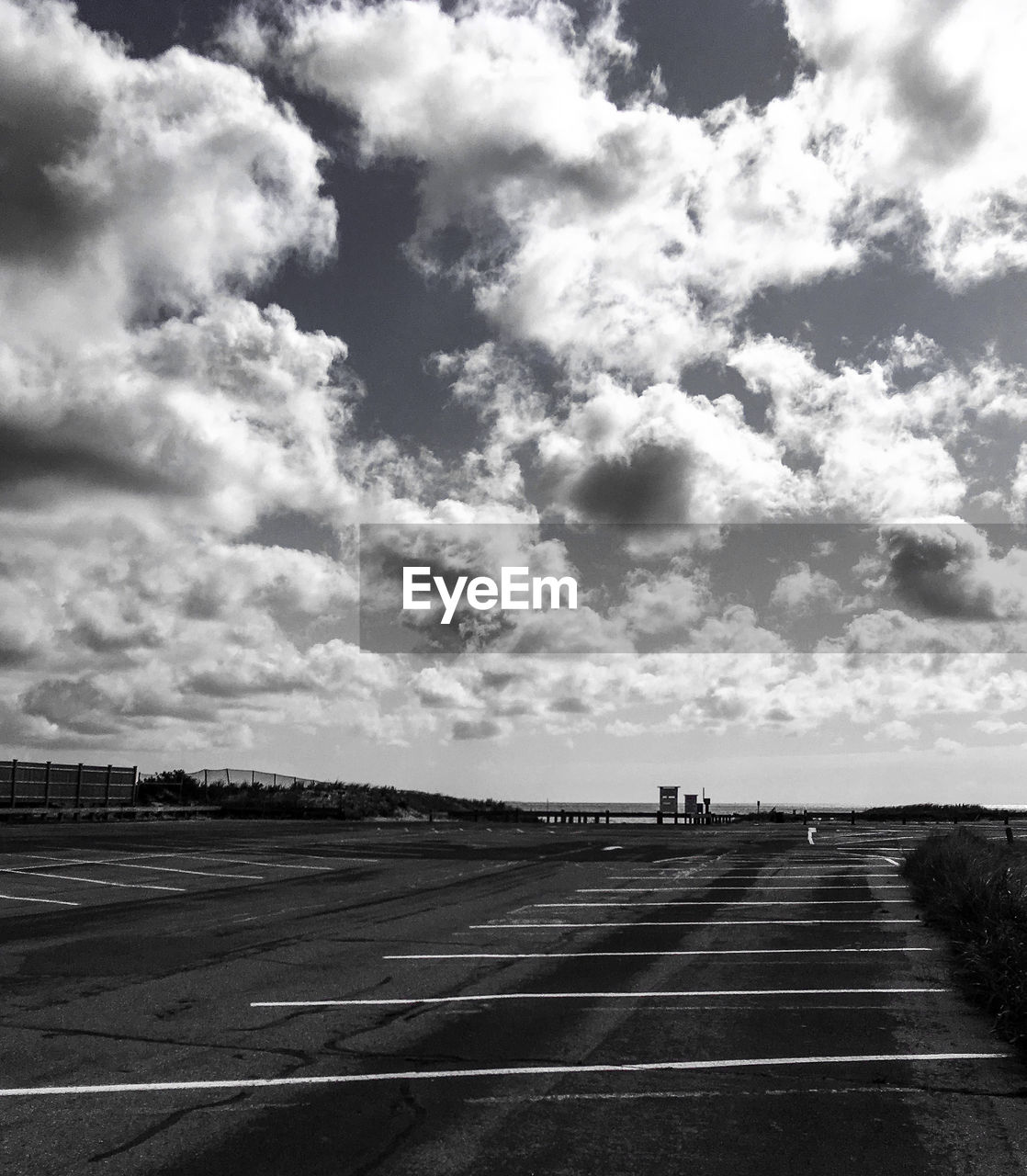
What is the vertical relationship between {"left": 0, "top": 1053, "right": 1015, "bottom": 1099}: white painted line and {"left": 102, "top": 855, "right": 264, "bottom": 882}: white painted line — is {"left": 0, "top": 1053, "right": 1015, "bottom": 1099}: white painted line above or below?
above

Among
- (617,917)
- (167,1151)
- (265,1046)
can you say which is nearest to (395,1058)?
(265,1046)

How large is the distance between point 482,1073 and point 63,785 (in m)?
49.5

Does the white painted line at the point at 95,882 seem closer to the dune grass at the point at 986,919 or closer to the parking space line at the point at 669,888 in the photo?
the parking space line at the point at 669,888

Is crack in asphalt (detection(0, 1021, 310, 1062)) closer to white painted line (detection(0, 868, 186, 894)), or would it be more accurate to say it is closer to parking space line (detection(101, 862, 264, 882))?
white painted line (detection(0, 868, 186, 894))

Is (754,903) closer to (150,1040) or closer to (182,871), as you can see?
(182,871)

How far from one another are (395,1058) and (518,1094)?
3.89 feet

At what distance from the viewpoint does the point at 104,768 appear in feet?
178

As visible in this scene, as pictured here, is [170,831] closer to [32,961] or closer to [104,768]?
[104,768]

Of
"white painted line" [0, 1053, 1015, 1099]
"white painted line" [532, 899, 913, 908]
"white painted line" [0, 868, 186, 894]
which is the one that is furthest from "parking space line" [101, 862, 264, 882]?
"white painted line" [0, 1053, 1015, 1099]

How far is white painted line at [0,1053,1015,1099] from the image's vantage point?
6.47 meters

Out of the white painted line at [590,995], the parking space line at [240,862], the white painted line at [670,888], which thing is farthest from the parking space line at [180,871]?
the white painted line at [590,995]

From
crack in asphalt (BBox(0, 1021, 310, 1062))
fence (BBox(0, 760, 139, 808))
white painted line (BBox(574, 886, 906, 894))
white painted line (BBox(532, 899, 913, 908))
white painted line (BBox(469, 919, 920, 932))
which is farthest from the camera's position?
fence (BBox(0, 760, 139, 808))

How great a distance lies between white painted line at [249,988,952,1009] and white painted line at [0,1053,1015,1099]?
2.24 metres

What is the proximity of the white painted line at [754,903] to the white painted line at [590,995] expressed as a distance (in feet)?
24.3
